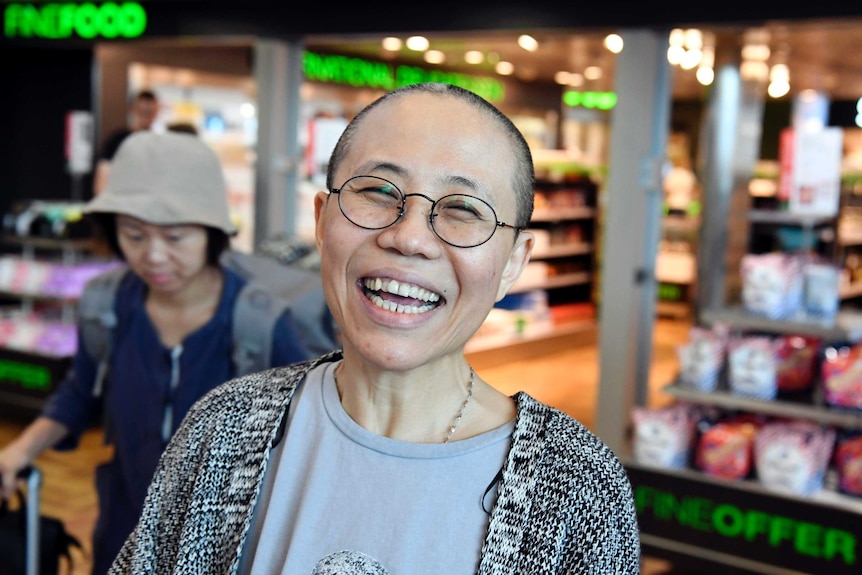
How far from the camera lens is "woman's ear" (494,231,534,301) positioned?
4.21 feet

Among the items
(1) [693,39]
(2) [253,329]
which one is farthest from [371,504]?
(1) [693,39]

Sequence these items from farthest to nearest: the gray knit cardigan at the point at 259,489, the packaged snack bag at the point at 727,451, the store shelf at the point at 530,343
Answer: the store shelf at the point at 530,343, the packaged snack bag at the point at 727,451, the gray knit cardigan at the point at 259,489

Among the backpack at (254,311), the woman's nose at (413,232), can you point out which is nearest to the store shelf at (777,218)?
the backpack at (254,311)

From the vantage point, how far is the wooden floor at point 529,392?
4.68 meters

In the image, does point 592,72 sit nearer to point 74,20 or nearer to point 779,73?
A: point 779,73

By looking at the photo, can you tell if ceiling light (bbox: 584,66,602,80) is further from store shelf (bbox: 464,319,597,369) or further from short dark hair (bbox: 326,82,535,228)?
short dark hair (bbox: 326,82,535,228)

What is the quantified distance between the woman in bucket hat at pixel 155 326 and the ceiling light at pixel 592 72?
7.06m

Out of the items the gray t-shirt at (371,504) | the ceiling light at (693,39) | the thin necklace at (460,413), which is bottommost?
the gray t-shirt at (371,504)

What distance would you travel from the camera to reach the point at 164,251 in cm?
→ 218

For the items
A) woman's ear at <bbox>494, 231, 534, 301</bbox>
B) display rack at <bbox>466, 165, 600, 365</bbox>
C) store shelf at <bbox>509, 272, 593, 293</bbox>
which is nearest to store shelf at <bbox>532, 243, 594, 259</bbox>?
display rack at <bbox>466, 165, 600, 365</bbox>

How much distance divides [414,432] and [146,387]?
1080 millimetres

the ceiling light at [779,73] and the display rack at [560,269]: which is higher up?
the ceiling light at [779,73]

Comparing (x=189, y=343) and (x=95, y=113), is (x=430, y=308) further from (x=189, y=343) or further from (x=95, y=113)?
(x=95, y=113)

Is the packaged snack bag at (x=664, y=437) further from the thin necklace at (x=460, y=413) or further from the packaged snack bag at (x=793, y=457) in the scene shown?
the thin necklace at (x=460, y=413)
